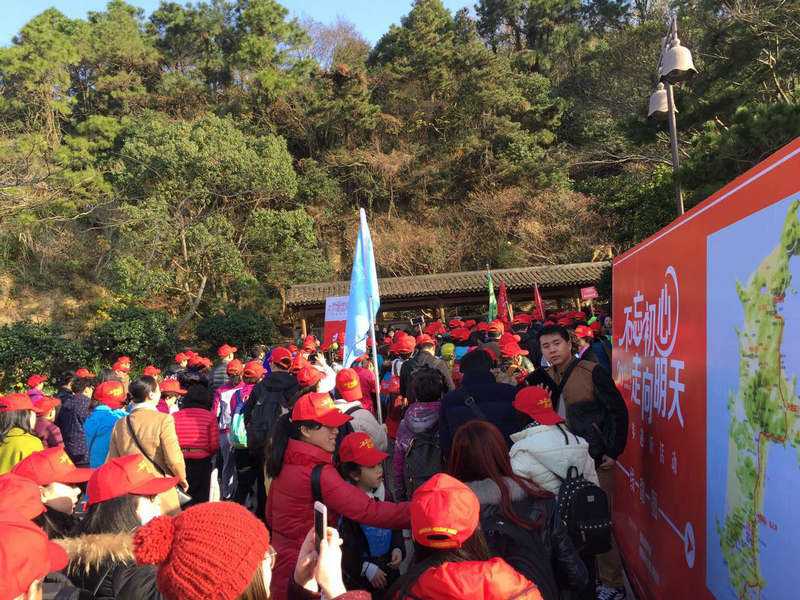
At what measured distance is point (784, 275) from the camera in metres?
2.02

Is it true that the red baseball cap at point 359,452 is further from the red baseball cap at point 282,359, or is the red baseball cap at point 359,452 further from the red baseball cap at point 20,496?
the red baseball cap at point 282,359

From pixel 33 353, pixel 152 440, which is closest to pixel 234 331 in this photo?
pixel 33 353

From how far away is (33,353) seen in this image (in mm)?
19078

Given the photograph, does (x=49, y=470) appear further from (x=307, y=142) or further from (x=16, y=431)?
(x=307, y=142)

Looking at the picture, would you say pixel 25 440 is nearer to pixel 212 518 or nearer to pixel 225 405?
pixel 225 405

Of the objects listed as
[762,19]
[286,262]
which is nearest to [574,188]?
[286,262]

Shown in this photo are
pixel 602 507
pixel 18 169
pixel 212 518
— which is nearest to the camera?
pixel 212 518

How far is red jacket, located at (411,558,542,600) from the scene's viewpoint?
5.15 feet

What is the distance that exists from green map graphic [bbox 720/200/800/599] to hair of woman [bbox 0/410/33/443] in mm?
4656

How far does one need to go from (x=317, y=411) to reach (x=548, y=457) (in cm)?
112

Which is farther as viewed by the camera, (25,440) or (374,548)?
(25,440)

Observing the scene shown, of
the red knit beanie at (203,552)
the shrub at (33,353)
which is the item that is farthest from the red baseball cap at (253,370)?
the shrub at (33,353)

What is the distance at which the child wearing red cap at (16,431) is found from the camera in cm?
449

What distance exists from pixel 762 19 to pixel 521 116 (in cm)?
2034
